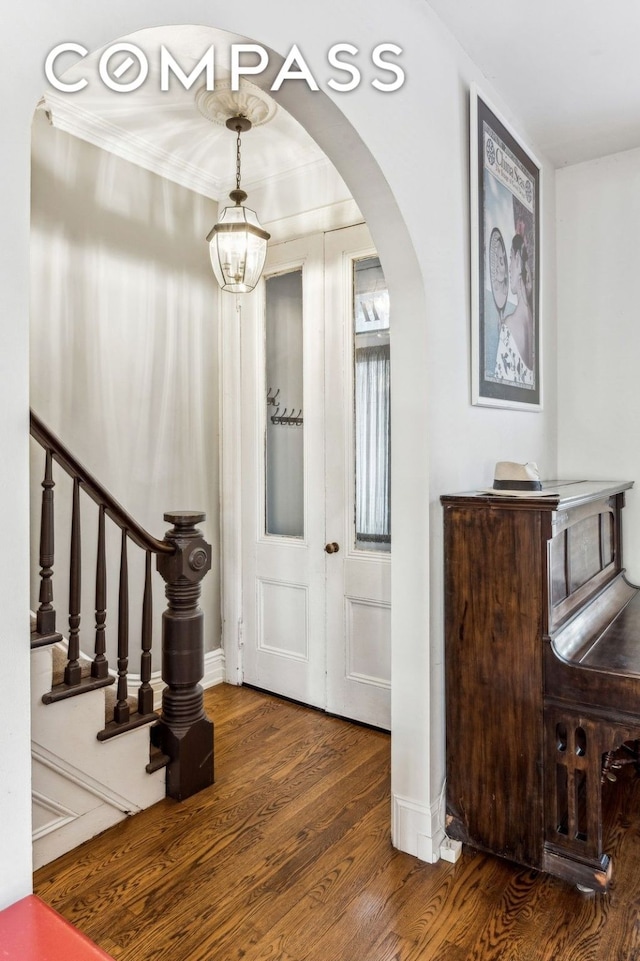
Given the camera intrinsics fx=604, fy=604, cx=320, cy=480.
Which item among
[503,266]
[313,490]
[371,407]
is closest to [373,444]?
[371,407]

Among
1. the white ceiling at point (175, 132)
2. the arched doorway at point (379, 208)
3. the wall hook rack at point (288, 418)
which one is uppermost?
the white ceiling at point (175, 132)

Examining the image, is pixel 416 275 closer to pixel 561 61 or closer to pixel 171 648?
pixel 561 61

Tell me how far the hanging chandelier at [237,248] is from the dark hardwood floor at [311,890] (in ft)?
6.91

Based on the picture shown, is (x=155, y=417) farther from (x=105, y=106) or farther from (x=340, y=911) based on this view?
(x=340, y=911)

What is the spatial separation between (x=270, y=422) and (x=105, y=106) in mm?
1643

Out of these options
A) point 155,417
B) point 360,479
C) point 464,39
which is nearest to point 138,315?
point 155,417

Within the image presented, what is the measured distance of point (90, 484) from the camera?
2.10m

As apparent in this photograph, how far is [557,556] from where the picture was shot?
1909mm

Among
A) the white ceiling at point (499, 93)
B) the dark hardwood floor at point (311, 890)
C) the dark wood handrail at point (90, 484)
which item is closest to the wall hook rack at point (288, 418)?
the dark wood handrail at point (90, 484)

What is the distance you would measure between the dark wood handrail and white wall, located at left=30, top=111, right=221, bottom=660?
577 mm

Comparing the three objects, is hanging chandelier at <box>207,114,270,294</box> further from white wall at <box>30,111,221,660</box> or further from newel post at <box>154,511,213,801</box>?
newel post at <box>154,511,213,801</box>

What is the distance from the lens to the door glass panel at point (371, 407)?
9.53 ft

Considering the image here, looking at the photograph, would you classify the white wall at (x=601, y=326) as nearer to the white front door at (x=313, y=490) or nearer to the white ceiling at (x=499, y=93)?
the white ceiling at (x=499, y=93)

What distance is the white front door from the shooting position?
2.96 metres
